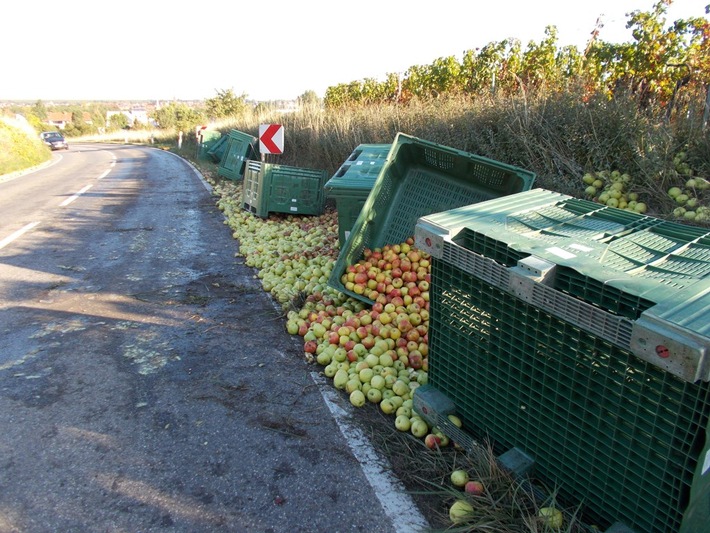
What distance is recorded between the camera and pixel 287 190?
9391 millimetres

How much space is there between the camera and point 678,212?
513 centimetres

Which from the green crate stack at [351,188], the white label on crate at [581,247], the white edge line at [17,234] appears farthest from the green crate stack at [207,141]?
the white label on crate at [581,247]

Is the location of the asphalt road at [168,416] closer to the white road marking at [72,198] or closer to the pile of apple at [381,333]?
the pile of apple at [381,333]

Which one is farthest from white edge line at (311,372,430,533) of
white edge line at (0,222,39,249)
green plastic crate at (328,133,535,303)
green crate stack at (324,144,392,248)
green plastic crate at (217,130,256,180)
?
green plastic crate at (217,130,256,180)

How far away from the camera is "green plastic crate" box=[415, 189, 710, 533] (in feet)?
6.00

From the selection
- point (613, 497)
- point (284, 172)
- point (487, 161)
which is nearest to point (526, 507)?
point (613, 497)

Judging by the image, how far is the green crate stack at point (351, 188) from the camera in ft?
20.1

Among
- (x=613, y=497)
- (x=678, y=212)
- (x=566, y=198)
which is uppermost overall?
(x=566, y=198)

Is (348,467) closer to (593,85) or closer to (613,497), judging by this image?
(613,497)

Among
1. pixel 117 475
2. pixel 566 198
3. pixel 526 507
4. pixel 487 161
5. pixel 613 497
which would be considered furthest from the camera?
pixel 487 161

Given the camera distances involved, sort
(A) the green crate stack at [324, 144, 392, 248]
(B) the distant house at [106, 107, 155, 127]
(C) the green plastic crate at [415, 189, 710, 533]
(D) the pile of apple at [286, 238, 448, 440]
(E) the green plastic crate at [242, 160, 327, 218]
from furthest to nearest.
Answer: (B) the distant house at [106, 107, 155, 127]
(E) the green plastic crate at [242, 160, 327, 218]
(A) the green crate stack at [324, 144, 392, 248]
(D) the pile of apple at [286, 238, 448, 440]
(C) the green plastic crate at [415, 189, 710, 533]

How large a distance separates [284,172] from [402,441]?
7043 millimetres

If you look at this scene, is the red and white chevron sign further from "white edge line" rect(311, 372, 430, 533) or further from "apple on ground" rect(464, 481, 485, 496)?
"apple on ground" rect(464, 481, 485, 496)

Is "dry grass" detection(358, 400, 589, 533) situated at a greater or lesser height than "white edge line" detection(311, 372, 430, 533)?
greater
